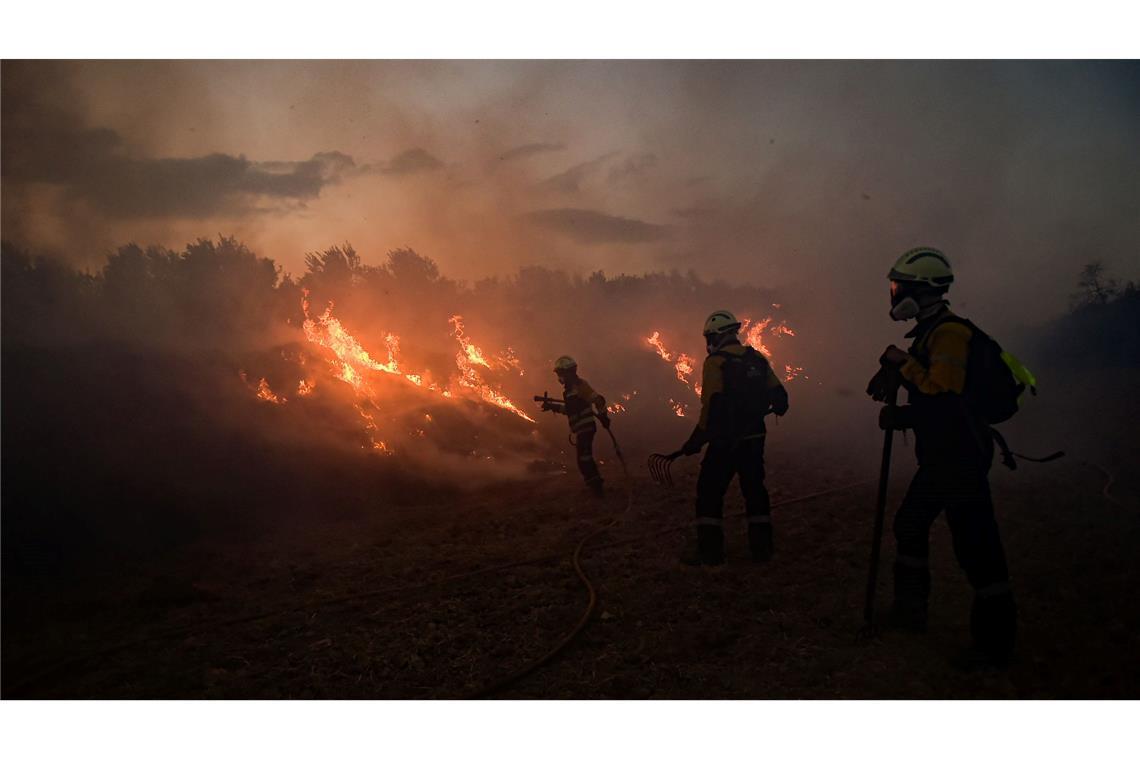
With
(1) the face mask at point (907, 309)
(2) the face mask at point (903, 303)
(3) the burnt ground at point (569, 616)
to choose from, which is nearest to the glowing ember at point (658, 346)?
(3) the burnt ground at point (569, 616)

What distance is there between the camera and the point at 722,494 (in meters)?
7.22

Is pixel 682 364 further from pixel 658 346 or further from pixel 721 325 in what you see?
pixel 721 325

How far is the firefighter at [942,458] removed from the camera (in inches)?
179

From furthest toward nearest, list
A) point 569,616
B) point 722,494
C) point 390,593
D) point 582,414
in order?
point 582,414, point 722,494, point 390,593, point 569,616

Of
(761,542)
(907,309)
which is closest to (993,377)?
Answer: (907,309)

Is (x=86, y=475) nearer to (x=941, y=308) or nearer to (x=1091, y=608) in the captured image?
(x=941, y=308)

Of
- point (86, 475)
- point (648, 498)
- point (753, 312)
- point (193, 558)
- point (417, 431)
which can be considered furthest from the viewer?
point (753, 312)

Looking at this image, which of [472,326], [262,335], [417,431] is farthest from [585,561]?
[472,326]

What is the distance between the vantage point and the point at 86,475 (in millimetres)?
10461

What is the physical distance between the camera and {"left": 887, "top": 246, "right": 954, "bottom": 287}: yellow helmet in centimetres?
496

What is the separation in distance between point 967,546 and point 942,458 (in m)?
0.68

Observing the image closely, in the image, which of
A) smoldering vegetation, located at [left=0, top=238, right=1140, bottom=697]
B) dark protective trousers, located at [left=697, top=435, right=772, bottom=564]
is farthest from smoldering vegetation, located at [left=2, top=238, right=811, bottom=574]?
dark protective trousers, located at [left=697, top=435, right=772, bottom=564]

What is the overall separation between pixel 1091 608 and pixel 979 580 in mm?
1881

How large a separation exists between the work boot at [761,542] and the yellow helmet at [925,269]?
3472 millimetres
